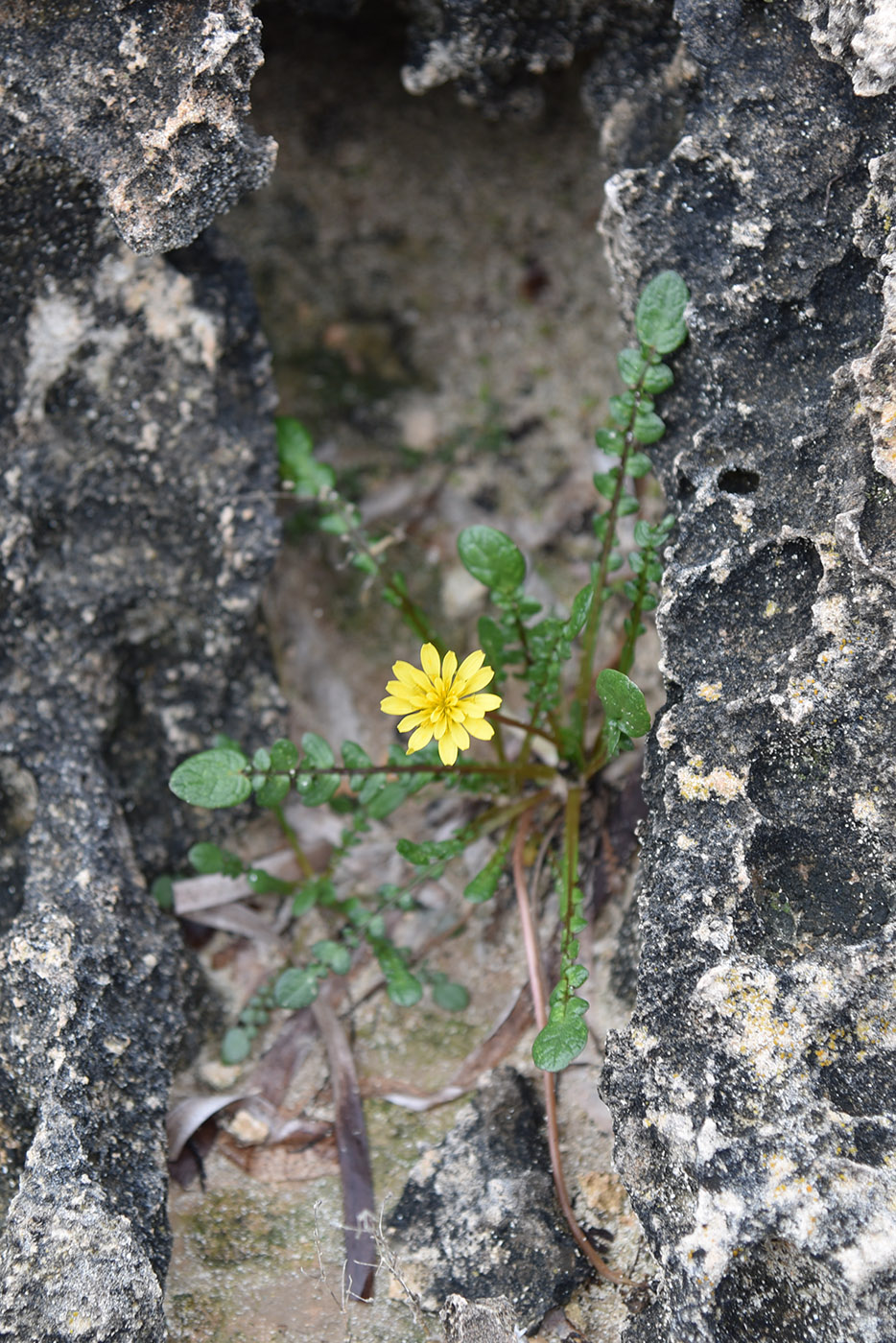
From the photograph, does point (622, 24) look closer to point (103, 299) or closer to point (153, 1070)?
point (103, 299)

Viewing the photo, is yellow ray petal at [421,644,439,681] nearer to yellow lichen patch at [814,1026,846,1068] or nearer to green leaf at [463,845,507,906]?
green leaf at [463,845,507,906]

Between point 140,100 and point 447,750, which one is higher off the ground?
point 140,100

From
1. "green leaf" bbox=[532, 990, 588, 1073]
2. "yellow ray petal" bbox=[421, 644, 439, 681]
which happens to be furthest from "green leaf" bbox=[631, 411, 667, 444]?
"green leaf" bbox=[532, 990, 588, 1073]

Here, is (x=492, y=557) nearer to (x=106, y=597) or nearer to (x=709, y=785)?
(x=709, y=785)

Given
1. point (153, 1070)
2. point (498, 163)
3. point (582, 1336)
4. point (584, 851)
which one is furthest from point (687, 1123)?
point (498, 163)

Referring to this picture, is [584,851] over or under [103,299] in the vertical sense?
under

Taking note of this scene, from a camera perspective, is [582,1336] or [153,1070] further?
[153,1070]

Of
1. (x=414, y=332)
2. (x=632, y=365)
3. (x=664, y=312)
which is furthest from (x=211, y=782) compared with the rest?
(x=414, y=332)
